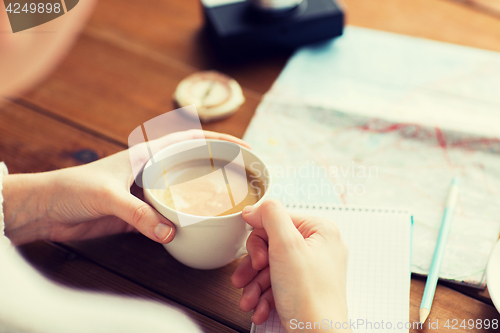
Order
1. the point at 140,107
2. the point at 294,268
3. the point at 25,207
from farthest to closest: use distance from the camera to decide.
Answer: the point at 140,107 → the point at 25,207 → the point at 294,268

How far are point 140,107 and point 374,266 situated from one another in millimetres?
451

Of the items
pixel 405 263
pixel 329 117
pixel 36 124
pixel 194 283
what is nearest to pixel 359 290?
pixel 405 263

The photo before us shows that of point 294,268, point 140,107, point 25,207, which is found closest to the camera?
point 294,268

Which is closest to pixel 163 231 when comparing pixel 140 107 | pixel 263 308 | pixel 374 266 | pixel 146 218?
pixel 146 218

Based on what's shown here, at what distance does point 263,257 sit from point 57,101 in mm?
485

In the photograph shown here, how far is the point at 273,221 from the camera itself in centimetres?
38

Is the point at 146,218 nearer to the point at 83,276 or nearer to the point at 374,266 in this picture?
the point at 83,276

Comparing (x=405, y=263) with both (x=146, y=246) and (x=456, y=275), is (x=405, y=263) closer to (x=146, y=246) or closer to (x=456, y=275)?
(x=456, y=275)

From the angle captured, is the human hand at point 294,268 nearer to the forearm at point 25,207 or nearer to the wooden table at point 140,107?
the wooden table at point 140,107

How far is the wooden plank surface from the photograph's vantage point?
43cm

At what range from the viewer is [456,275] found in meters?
0.46

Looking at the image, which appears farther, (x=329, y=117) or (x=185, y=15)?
(x=185, y=15)
